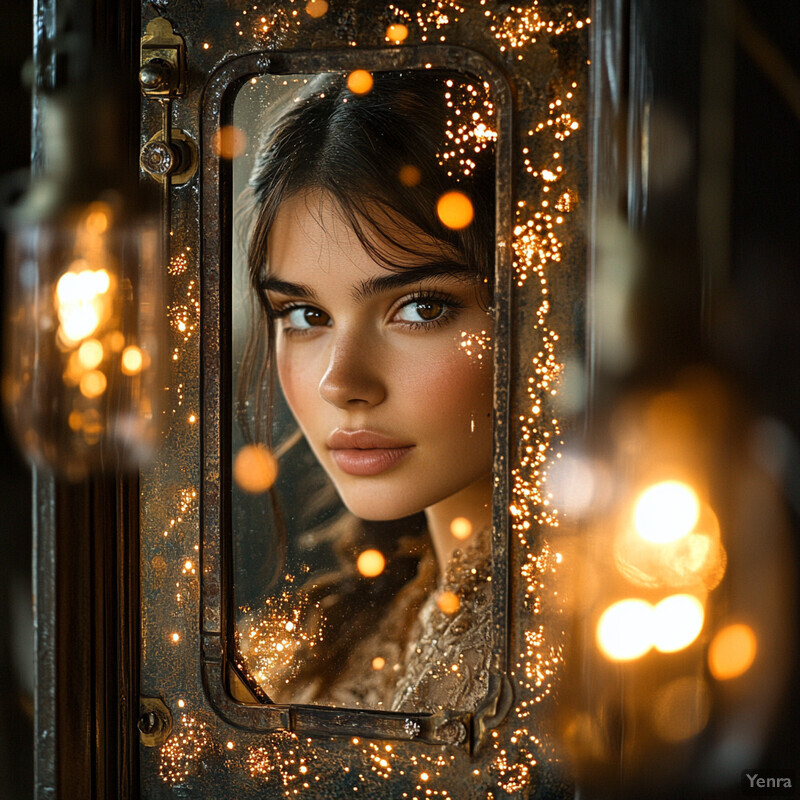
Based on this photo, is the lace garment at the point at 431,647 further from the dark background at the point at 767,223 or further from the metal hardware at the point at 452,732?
the dark background at the point at 767,223

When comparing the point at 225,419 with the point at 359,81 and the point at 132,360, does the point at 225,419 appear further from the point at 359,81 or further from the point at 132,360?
the point at 359,81

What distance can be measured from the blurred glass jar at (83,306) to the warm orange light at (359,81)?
0.53 feet

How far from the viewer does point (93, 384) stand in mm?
513

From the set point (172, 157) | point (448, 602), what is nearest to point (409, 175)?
point (172, 157)

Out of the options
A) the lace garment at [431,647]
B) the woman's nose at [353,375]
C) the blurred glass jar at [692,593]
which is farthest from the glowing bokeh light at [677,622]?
the woman's nose at [353,375]

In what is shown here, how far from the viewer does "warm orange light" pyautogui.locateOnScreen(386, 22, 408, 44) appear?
19.2 inches

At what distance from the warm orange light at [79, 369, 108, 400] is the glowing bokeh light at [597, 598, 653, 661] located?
0.36 meters

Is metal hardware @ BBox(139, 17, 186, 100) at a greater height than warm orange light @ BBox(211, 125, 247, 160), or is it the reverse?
metal hardware @ BBox(139, 17, 186, 100)

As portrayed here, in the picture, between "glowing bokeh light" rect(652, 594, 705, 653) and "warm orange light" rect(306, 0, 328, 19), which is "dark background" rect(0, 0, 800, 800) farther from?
"warm orange light" rect(306, 0, 328, 19)

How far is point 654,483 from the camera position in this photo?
453 millimetres

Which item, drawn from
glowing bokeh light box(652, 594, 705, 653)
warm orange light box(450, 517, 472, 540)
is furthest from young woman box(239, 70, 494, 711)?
glowing bokeh light box(652, 594, 705, 653)

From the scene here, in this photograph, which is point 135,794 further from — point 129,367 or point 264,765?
point 129,367

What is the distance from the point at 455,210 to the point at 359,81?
4.2 inches

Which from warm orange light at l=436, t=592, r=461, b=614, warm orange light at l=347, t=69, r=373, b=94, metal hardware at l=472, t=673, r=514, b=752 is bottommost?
metal hardware at l=472, t=673, r=514, b=752
